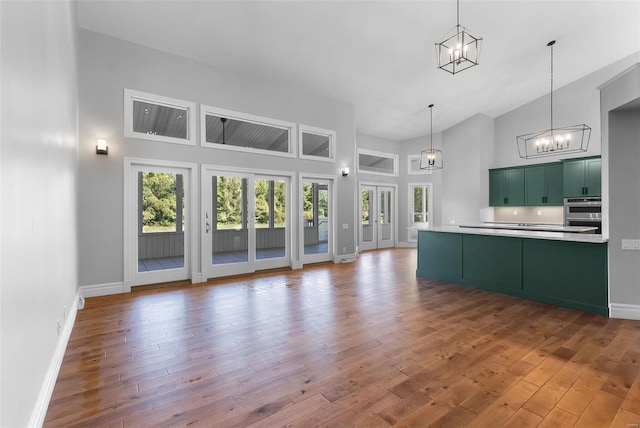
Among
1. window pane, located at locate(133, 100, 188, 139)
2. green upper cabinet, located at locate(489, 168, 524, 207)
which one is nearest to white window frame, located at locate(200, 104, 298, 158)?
window pane, located at locate(133, 100, 188, 139)

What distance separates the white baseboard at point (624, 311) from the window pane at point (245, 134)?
560 centimetres

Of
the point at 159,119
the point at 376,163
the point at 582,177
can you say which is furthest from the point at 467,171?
the point at 159,119

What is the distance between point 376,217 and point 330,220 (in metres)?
2.95

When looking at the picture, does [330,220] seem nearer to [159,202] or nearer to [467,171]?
[159,202]

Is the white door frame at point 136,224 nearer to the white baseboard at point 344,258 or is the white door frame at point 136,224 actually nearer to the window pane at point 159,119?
the window pane at point 159,119

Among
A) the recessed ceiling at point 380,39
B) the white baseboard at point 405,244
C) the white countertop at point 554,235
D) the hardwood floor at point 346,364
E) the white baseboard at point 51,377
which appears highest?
the recessed ceiling at point 380,39

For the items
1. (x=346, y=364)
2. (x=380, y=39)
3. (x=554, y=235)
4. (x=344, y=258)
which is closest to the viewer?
(x=346, y=364)

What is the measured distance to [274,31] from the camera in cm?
476

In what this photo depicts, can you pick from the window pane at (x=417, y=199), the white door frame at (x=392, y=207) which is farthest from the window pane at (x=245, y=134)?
the window pane at (x=417, y=199)

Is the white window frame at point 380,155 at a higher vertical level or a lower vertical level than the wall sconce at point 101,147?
higher

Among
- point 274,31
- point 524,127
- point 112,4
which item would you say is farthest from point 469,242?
point 112,4

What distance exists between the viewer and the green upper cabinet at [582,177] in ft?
22.8

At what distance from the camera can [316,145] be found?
7.12 metres

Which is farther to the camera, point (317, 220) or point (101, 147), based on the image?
point (317, 220)
